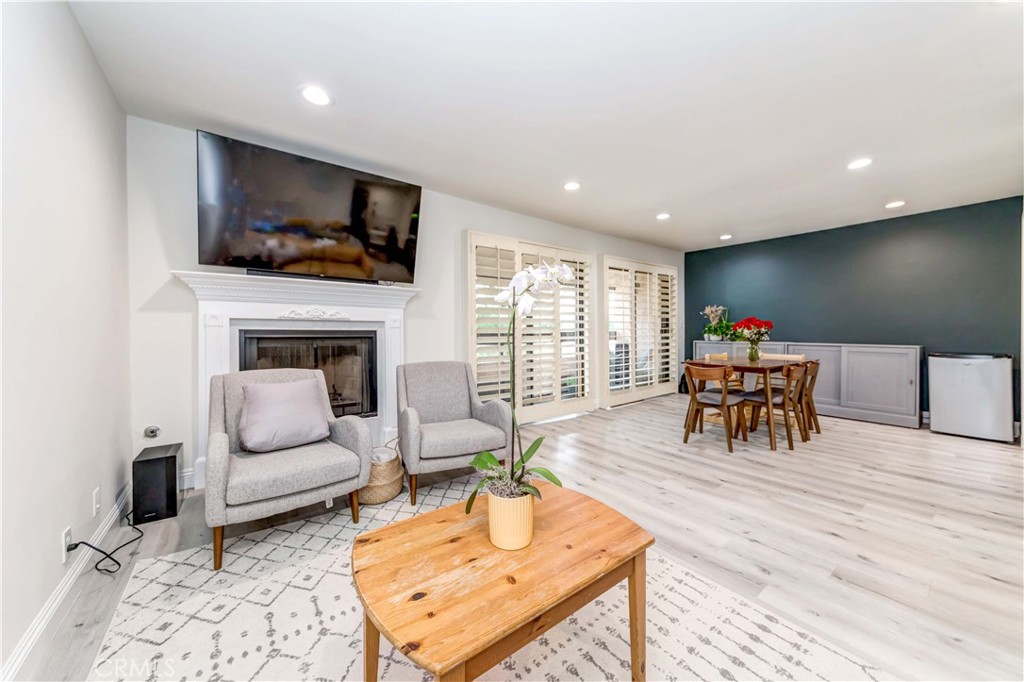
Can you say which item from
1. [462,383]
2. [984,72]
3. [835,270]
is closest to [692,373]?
[462,383]

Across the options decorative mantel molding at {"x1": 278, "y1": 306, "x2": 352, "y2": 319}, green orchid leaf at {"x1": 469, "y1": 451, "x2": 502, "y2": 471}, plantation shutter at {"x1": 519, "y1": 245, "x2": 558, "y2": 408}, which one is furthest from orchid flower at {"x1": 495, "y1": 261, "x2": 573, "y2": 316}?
plantation shutter at {"x1": 519, "y1": 245, "x2": 558, "y2": 408}

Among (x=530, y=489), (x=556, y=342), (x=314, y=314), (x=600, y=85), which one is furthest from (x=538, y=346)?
(x=530, y=489)

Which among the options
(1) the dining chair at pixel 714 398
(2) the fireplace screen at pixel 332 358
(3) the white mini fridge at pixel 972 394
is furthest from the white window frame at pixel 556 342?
(3) the white mini fridge at pixel 972 394

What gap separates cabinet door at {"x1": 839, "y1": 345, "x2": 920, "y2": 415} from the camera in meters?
4.46

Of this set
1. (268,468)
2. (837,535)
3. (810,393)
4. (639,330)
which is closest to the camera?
(268,468)

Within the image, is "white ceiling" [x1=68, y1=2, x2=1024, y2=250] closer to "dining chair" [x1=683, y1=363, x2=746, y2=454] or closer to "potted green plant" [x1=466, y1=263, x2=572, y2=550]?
"potted green plant" [x1=466, y1=263, x2=572, y2=550]

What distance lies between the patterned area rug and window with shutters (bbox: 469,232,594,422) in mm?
2625

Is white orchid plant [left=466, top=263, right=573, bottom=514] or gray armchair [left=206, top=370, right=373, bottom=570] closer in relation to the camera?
white orchid plant [left=466, top=263, right=573, bottom=514]

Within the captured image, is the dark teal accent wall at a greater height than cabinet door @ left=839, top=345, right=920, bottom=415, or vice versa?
the dark teal accent wall

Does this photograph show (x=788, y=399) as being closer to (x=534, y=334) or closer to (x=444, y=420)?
(x=534, y=334)

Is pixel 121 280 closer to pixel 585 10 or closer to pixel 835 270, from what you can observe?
pixel 585 10

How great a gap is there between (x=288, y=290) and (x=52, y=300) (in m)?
1.44

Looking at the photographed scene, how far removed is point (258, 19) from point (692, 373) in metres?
3.89

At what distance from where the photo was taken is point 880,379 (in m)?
4.68
